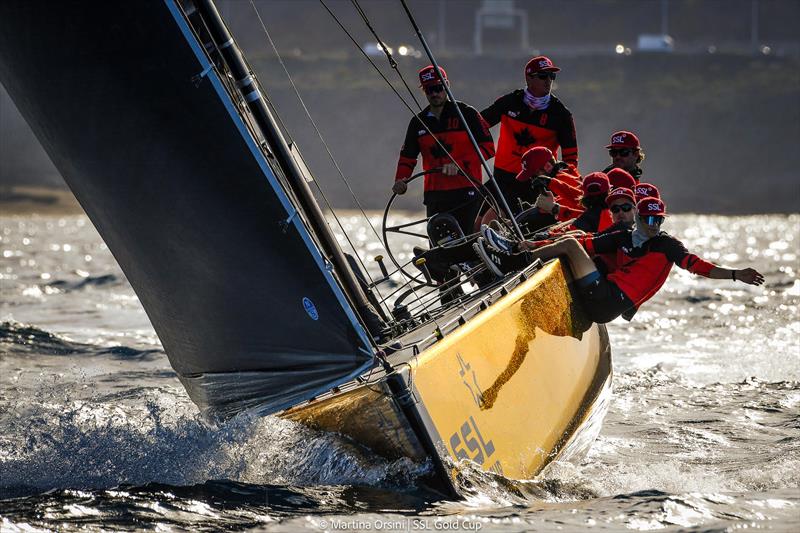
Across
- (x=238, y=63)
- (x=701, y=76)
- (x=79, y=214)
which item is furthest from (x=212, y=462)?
(x=701, y=76)

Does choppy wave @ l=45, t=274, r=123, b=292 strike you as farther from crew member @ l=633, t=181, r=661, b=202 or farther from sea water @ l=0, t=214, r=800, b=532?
crew member @ l=633, t=181, r=661, b=202

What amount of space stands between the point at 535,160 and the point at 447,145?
0.53 meters

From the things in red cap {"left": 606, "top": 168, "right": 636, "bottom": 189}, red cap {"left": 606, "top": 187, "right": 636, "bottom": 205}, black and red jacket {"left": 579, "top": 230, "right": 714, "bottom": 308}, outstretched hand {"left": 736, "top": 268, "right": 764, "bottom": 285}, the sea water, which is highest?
red cap {"left": 606, "top": 168, "right": 636, "bottom": 189}

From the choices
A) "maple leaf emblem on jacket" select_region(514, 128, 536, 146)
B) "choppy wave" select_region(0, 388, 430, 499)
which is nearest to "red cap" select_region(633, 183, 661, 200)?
"maple leaf emblem on jacket" select_region(514, 128, 536, 146)

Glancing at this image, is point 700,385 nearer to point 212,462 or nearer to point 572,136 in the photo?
point 572,136

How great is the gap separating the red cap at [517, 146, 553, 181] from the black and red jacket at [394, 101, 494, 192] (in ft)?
0.72

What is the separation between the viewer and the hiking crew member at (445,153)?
6.66 meters

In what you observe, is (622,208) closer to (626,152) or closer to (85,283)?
(626,152)

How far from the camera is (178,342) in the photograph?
489 centimetres

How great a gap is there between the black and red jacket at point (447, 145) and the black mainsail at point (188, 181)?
2358 millimetres

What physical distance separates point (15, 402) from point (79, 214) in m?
32.2

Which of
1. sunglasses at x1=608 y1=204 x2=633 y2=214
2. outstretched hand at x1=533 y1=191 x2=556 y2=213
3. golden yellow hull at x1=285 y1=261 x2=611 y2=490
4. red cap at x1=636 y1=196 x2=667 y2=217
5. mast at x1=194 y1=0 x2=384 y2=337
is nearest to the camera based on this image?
golden yellow hull at x1=285 y1=261 x2=611 y2=490

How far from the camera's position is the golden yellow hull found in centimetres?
419

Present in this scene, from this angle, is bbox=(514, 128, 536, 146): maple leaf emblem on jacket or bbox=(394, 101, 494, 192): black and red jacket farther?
bbox=(514, 128, 536, 146): maple leaf emblem on jacket
